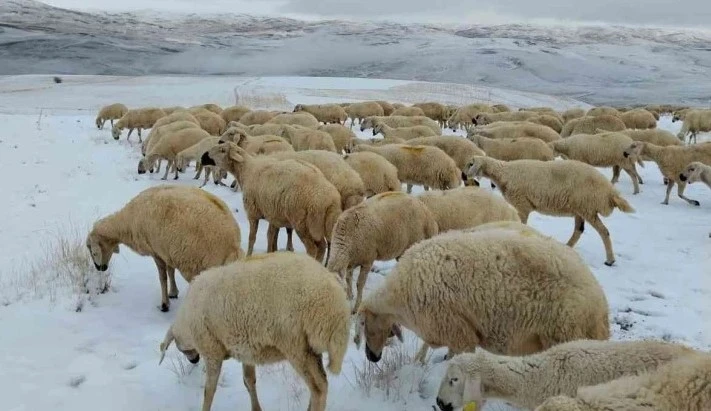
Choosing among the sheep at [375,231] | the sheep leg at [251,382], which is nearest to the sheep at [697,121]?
the sheep at [375,231]

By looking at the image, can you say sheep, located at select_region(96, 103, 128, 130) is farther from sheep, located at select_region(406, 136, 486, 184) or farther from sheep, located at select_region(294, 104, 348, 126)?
sheep, located at select_region(406, 136, 486, 184)

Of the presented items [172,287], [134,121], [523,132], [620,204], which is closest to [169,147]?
[172,287]

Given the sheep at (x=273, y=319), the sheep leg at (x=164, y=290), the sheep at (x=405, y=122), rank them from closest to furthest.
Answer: the sheep at (x=273, y=319) < the sheep leg at (x=164, y=290) < the sheep at (x=405, y=122)

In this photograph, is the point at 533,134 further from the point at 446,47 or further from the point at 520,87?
the point at 446,47

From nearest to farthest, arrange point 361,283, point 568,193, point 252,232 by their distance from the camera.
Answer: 1. point 361,283
2. point 252,232
3. point 568,193

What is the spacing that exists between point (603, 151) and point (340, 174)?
8.17 meters

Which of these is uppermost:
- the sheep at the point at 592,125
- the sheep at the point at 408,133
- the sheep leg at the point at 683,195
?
the sheep at the point at 408,133

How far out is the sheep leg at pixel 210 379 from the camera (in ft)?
15.6

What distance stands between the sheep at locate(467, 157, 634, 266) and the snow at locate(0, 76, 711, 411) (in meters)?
0.62

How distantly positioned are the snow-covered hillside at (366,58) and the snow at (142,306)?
2171 inches

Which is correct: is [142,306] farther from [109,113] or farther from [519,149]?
[109,113]

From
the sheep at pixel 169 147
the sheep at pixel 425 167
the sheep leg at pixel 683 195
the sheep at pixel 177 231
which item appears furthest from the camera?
the sheep at pixel 169 147

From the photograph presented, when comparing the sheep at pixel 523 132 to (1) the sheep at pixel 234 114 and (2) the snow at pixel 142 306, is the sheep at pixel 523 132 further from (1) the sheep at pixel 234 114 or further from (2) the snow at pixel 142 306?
(1) the sheep at pixel 234 114

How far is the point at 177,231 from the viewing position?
6.65 metres
